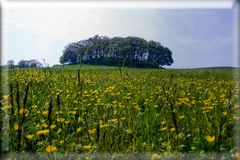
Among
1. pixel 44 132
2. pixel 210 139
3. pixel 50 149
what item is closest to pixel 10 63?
Answer: pixel 44 132

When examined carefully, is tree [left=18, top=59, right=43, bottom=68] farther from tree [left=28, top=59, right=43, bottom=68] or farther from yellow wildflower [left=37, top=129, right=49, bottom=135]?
yellow wildflower [left=37, top=129, right=49, bottom=135]

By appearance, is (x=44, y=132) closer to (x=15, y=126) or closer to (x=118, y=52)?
(x=15, y=126)

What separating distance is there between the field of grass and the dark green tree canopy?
0.07 meters

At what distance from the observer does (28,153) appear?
281 cm

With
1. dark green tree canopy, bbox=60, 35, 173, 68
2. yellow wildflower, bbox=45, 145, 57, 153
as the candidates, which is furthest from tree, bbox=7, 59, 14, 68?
yellow wildflower, bbox=45, 145, 57, 153

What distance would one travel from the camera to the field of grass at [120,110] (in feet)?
9.28

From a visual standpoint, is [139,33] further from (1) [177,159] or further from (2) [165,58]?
(1) [177,159]

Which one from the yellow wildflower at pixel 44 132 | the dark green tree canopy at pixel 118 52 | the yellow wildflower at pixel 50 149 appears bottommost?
the yellow wildflower at pixel 50 149

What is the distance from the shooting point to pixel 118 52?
310cm

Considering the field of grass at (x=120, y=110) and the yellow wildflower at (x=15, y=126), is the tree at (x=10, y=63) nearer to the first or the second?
the field of grass at (x=120, y=110)

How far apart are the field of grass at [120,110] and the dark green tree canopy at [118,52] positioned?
69 millimetres

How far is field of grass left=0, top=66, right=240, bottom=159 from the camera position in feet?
9.28

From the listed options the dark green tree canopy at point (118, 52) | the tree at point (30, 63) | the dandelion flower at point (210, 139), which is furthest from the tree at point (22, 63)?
the dandelion flower at point (210, 139)

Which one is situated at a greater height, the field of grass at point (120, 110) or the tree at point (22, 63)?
the tree at point (22, 63)
